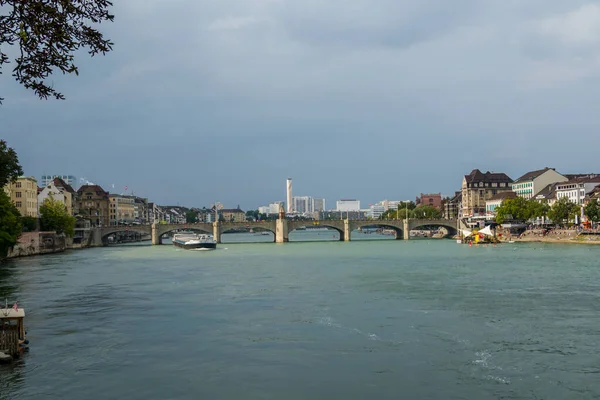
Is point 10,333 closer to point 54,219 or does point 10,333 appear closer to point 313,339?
→ point 313,339

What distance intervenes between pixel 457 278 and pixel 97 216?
11576 centimetres

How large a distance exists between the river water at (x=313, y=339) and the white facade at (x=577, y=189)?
80.4 meters

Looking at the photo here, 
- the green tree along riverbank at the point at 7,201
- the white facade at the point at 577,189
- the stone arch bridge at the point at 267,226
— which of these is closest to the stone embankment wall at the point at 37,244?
the green tree along riverbank at the point at 7,201

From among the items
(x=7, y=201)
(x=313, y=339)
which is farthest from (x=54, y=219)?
(x=313, y=339)

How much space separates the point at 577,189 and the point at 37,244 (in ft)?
306

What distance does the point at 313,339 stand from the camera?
25109 mm

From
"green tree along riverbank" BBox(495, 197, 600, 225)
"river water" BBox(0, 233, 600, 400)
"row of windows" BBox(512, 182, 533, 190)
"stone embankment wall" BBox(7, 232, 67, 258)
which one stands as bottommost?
"river water" BBox(0, 233, 600, 400)

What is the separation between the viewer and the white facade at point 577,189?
395ft

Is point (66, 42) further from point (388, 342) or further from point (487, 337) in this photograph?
point (487, 337)

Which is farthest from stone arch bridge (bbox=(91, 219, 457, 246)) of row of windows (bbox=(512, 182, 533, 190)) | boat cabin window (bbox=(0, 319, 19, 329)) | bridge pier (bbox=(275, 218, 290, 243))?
boat cabin window (bbox=(0, 319, 19, 329))

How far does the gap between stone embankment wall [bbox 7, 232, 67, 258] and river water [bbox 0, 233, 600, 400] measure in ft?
124

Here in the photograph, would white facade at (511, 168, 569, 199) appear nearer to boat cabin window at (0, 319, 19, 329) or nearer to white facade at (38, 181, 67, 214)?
white facade at (38, 181, 67, 214)

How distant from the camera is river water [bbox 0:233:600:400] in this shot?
61.8 feet

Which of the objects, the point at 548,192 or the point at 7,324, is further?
the point at 548,192
